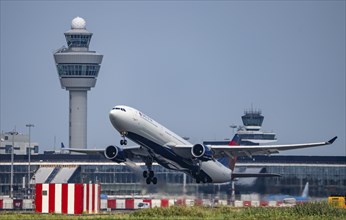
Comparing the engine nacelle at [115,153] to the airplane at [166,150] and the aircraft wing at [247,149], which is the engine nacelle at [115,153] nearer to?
the airplane at [166,150]

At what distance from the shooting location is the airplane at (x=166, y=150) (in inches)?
4414

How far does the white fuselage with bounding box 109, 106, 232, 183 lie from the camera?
111375mm

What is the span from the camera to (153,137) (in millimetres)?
114625

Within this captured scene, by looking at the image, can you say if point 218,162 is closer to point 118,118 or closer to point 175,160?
point 175,160

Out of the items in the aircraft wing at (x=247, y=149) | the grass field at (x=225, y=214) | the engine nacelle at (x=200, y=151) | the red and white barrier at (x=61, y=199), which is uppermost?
the aircraft wing at (x=247, y=149)

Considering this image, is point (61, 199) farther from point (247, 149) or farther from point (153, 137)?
point (247, 149)

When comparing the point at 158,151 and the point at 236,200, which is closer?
the point at 158,151

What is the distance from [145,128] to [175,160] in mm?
6687

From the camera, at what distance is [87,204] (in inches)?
4412

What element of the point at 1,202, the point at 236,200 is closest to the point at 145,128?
the point at 236,200

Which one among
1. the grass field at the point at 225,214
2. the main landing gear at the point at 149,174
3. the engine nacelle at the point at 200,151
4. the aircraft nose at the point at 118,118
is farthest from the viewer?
the main landing gear at the point at 149,174

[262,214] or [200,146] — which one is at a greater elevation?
[200,146]

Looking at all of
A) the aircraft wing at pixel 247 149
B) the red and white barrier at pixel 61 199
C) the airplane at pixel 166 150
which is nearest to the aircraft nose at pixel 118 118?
the airplane at pixel 166 150

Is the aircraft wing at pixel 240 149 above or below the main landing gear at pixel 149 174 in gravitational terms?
above
